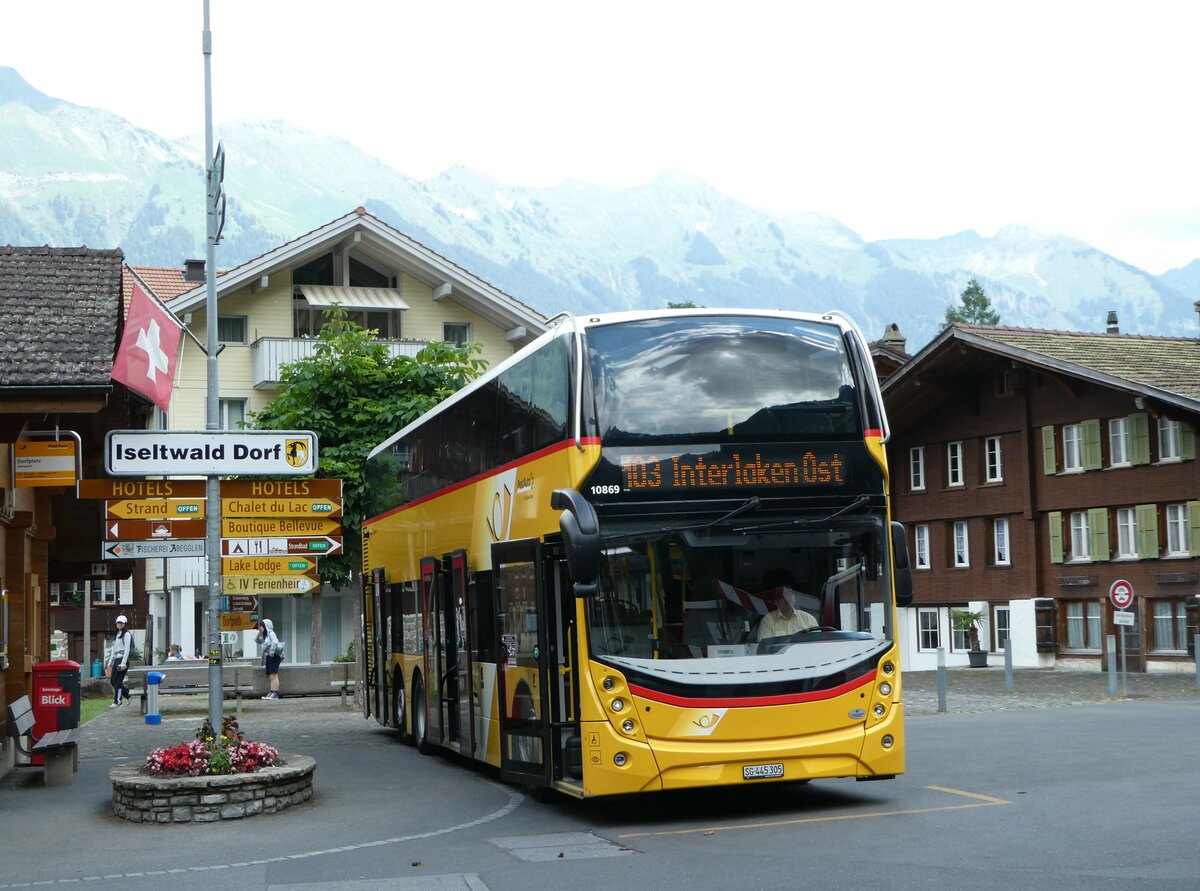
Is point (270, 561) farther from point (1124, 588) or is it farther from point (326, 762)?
point (1124, 588)

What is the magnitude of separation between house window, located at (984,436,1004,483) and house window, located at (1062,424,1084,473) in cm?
291

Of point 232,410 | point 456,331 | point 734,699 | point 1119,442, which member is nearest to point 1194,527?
point 1119,442

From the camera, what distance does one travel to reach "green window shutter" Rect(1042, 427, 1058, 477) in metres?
45.0

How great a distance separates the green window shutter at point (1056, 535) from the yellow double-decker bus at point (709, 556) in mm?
33664

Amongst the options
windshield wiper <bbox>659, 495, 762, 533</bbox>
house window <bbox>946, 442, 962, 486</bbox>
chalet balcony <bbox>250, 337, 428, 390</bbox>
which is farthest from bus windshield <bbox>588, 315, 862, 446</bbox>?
house window <bbox>946, 442, 962, 486</bbox>

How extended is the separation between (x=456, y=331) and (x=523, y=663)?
3797 centimetres

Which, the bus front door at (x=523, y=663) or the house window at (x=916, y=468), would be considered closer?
the bus front door at (x=523, y=663)

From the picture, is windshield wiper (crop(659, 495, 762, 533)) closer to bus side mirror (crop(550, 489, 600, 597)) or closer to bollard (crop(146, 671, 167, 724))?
bus side mirror (crop(550, 489, 600, 597))

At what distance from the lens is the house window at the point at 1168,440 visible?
132ft

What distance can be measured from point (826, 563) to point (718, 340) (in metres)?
1.96

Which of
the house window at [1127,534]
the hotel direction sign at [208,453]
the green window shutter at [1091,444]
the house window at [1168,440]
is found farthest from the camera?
the green window shutter at [1091,444]

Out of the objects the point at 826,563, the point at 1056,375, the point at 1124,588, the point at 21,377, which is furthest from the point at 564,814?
the point at 1056,375

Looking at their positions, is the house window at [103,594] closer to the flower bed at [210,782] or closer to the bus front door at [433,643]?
the bus front door at [433,643]

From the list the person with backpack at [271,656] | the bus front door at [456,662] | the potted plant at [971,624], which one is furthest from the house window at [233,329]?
the bus front door at [456,662]
